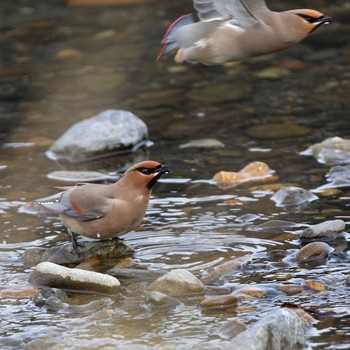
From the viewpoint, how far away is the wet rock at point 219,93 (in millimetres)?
10211

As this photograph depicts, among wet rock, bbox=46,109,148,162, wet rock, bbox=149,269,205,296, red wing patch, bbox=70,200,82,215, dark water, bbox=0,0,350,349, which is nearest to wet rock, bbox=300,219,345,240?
dark water, bbox=0,0,350,349

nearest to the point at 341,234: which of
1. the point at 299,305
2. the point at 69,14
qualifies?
the point at 299,305

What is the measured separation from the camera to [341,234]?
22.5 ft

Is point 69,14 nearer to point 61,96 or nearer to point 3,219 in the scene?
point 61,96

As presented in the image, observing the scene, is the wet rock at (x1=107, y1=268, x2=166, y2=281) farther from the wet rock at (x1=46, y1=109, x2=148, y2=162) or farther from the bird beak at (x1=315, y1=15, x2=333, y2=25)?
the wet rock at (x1=46, y1=109, x2=148, y2=162)

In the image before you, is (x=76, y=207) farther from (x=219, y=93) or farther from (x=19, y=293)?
(x=219, y=93)

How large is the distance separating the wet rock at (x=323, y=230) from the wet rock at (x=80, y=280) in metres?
1.33

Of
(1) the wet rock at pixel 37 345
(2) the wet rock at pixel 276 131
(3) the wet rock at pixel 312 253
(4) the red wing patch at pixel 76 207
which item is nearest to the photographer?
(1) the wet rock at pixel 37 345

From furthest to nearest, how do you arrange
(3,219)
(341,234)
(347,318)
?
(3,219), (341,234), (347,318)

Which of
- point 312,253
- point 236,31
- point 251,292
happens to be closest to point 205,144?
point 236,31

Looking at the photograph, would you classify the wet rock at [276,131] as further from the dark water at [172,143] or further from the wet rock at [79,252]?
the wet rock at [79,252]

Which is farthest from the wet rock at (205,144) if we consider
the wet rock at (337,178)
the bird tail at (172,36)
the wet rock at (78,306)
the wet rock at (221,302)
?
the wet rock at (221,302)

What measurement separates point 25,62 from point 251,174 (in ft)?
13.9

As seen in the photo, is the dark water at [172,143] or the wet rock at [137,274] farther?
the wet rock at [137,274]
